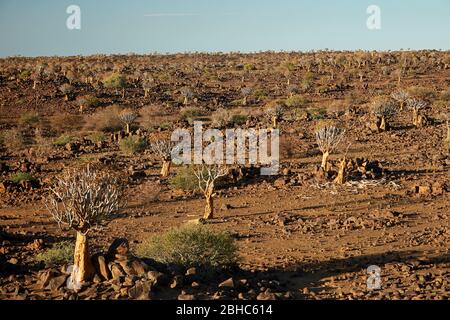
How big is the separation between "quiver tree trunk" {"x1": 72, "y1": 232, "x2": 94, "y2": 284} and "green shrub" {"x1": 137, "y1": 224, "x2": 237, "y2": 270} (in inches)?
66.3

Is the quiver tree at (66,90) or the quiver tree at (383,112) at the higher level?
the quiver tree at (66,90)

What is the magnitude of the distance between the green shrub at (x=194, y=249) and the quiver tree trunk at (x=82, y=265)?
168 centimetres

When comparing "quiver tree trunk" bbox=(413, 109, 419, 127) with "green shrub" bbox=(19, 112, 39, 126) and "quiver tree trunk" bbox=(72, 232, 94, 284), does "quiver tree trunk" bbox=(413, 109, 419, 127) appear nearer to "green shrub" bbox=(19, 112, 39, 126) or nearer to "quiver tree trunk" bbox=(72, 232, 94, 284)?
"green shrub" bbox=(19, 112, 39, 126)

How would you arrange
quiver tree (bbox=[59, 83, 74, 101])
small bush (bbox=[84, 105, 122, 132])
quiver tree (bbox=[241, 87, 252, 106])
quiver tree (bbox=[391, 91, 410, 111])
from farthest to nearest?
quiver tree (bbox=[59, 83, 74, 101])
quiver tree (bbox=[241, 87, 252, 106])
quiver tree (bbox=[391, 91, 410, 111])
small bush (bbox=[84, 105, 122, 132])

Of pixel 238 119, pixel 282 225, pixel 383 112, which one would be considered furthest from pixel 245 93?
pixel 282 225

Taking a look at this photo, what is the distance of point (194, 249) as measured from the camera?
9.01 meters

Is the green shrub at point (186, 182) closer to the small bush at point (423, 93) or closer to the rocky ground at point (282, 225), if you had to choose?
the rocky ground at point (282, 225)

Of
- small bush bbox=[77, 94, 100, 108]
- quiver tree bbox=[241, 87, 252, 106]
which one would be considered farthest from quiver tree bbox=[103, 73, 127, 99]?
quiver tree bbox=[241, 87, 252, 106]

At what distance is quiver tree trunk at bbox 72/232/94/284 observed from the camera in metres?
7.37

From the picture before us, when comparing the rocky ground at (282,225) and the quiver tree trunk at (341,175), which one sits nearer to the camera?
the rocky ground at (282,225)

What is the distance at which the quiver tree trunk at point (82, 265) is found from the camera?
737 centimetres

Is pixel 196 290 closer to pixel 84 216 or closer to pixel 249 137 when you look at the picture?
pixel 84 216

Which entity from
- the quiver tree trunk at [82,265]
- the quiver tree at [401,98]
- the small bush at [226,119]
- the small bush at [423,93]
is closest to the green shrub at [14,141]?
the small bush at [226,119]

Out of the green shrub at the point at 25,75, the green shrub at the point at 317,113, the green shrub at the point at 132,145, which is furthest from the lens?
the green shrub at the point at 25,75
